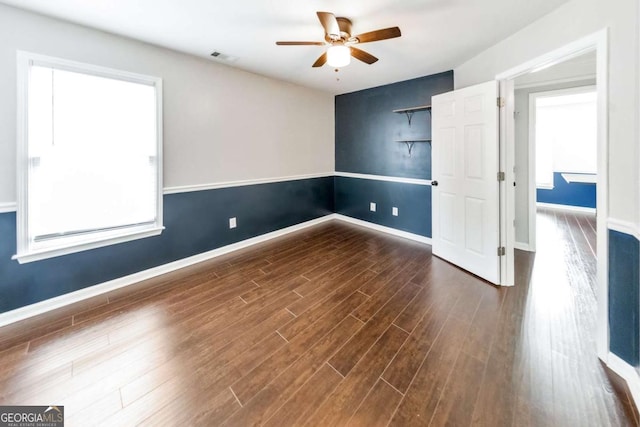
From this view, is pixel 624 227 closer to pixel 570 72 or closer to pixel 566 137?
pixel 570 72

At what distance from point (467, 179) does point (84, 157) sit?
153 inches

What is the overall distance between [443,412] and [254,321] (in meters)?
1.42

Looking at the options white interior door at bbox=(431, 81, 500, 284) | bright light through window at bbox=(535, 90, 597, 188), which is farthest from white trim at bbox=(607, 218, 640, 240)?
bright light through window at bbox=(535, 90, 597, 188)

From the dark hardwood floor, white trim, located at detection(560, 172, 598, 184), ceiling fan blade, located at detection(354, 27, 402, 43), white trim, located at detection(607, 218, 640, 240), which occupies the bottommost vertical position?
the dark hardwood floor

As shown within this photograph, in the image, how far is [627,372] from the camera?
1562mm

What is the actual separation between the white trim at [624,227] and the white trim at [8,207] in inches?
166

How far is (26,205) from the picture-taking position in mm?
2184

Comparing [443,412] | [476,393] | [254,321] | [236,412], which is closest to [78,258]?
[254,321]

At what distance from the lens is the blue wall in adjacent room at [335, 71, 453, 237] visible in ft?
13.0

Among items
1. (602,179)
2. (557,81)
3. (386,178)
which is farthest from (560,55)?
(386,178)

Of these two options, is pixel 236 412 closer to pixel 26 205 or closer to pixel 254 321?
pixel 254 321

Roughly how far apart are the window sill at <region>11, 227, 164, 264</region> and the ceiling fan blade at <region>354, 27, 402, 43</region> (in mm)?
2768

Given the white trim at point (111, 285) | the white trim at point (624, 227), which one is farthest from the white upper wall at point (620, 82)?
the white trim at point (111, 285)

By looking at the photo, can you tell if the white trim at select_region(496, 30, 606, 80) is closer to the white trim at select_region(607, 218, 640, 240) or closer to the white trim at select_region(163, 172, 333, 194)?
the white trim at select_region(607, 218, 640, 240)
